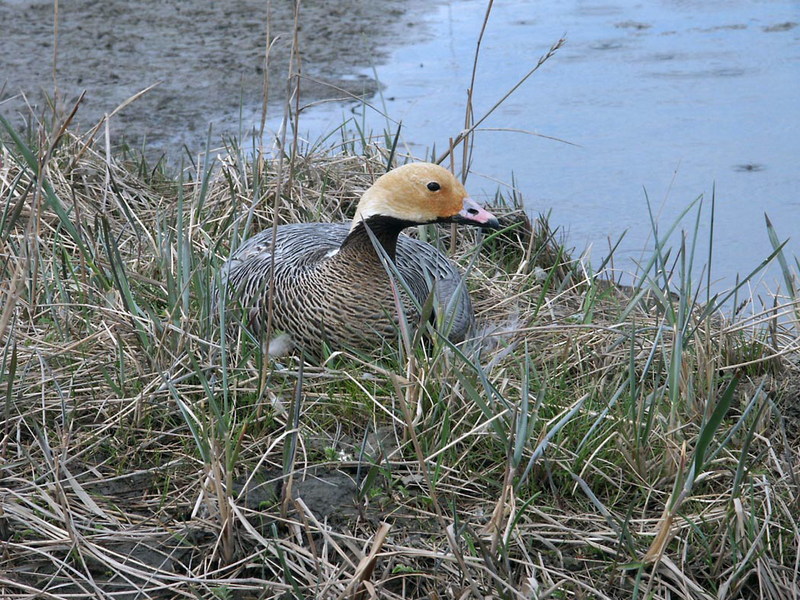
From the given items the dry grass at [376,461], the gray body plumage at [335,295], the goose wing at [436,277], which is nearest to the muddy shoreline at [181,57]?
the goose wing at [436,277]

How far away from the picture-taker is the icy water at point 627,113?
211 inches

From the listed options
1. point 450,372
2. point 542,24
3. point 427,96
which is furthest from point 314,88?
point 450,372

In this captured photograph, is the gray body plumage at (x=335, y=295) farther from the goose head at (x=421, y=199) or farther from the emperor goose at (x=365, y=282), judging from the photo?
the goose head at (x=421, y=199)

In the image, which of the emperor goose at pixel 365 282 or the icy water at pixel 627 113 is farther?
the icy water at pixel 627 113

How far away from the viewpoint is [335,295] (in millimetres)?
3564

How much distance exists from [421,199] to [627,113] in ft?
11.2

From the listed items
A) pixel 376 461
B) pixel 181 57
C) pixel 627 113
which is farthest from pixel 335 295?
pixel 181 57

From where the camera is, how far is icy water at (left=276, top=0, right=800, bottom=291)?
5.37 metres

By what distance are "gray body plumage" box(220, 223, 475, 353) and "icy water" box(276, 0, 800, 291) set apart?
2.63 feet

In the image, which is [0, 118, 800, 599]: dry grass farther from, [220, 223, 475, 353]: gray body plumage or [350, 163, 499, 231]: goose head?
[350, 163, 499, 231]: goose head

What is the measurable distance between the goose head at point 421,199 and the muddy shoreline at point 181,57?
2.91 meters

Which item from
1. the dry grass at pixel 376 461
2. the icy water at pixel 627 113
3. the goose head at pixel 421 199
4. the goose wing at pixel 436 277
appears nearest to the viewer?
the dry grass at pixel 376 461

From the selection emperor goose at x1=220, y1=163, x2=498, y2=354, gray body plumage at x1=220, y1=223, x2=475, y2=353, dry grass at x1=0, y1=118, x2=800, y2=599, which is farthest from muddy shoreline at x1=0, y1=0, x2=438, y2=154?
dry grass at x1=0, y1=118, x2=800, y2=599

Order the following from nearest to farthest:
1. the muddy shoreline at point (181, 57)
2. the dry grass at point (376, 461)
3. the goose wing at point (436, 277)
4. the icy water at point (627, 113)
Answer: the dry grass at point (376, 461)
the goose wing at point (436, 277)
the icy water at point (627, 113)
the muddy shoreline at point (181, 57)
